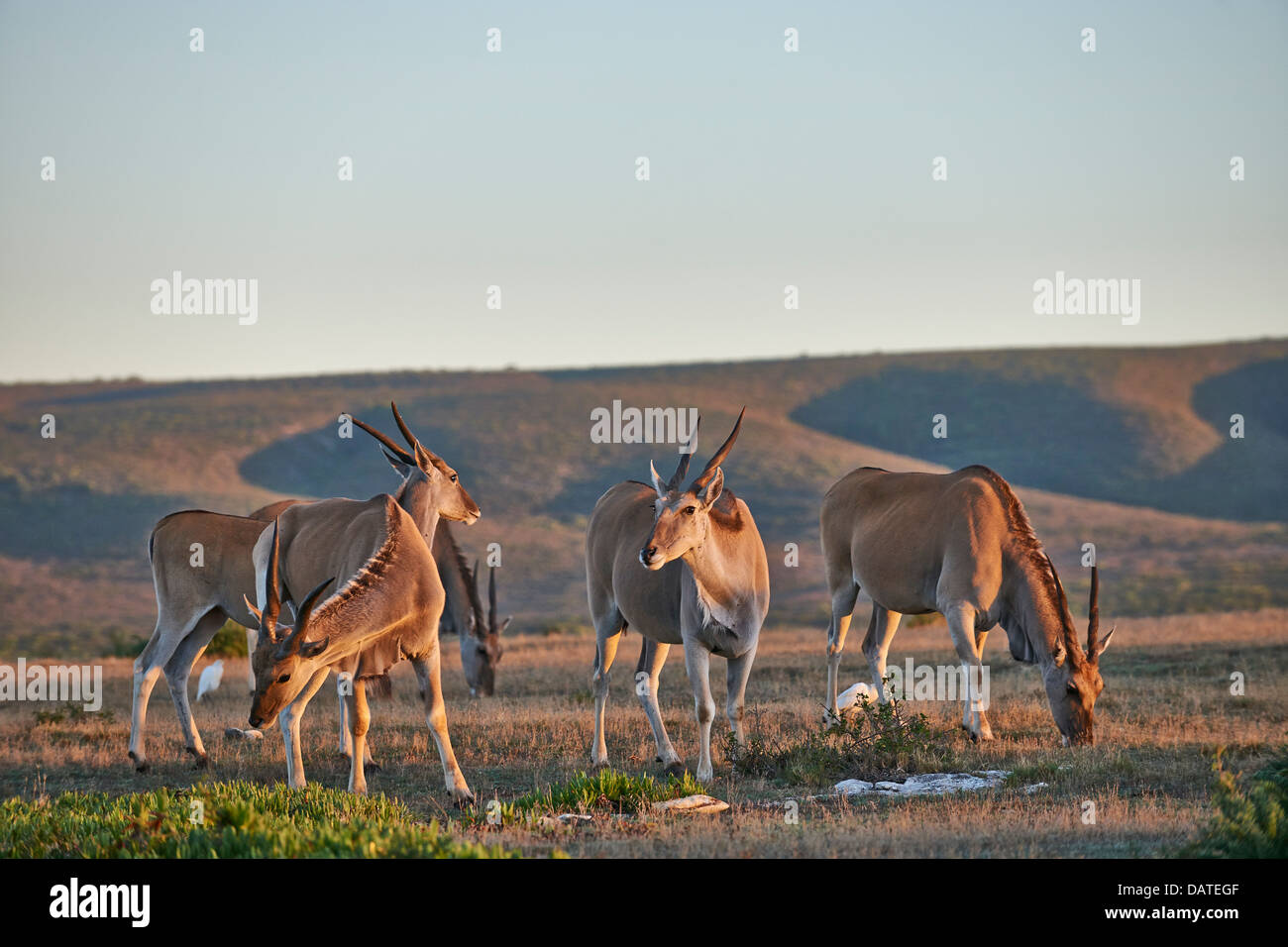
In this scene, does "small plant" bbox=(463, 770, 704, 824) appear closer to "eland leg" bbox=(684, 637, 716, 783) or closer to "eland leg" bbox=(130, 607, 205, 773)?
"eland leg" bbox=(684, 637, 716, 783)

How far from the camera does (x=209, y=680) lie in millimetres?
20812

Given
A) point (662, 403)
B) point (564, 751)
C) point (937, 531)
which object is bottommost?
point (564, 751)

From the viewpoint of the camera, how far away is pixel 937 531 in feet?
49.8

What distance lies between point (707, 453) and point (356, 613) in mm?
83141

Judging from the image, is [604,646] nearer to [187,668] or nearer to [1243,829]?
[187,668]

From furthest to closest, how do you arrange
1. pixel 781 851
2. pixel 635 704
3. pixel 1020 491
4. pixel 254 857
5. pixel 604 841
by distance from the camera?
pixel 1020 491, pixel 635 704, pixel 604 841, pixel 781 851, pixel 254 857

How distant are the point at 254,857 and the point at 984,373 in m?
111

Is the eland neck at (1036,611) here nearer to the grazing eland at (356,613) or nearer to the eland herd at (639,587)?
the eland herd at (639,587)

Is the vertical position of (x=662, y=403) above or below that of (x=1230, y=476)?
above

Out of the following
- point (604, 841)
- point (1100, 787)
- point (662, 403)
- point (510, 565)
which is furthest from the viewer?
point (662, 403)

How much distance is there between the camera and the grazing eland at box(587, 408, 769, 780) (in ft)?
41.4

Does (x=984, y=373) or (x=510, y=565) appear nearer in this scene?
(x=510, y=565)
